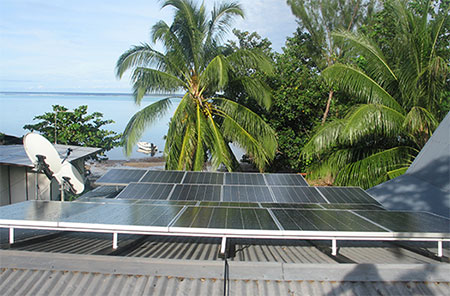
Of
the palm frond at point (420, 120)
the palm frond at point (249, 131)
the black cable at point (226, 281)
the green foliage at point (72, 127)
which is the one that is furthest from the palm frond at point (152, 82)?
the black cable at point (226, 281)

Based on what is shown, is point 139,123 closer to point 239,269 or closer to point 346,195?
point 346,195

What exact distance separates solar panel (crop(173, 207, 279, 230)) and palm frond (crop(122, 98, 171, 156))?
26.1 feet

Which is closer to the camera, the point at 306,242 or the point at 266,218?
the point at 266,218

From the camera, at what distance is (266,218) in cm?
418

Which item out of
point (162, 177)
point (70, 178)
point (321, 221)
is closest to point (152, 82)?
point (162, 177)

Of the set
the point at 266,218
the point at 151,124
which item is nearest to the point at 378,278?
the point at 266,218

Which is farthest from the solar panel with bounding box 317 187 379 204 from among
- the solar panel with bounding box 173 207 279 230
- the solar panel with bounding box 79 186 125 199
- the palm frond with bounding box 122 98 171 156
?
the palm frond with bounding box 122 98 171 156

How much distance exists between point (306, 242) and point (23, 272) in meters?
3.71

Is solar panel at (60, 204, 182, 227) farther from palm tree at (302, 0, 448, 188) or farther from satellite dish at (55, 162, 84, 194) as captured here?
palm tree at (302, 0, 448, 188)

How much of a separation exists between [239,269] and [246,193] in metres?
3.95

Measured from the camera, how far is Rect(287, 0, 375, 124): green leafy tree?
73.2 ft

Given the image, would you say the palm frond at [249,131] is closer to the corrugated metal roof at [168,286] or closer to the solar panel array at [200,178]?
the solar panel array at [200,178]

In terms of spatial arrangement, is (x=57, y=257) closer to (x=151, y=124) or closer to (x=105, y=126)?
(x=151, y=124)

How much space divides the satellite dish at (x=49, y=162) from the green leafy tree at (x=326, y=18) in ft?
58.2
